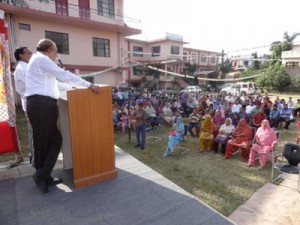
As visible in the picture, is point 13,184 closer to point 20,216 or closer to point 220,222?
point 20,216

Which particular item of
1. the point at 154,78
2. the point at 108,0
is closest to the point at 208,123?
the point at 108,0

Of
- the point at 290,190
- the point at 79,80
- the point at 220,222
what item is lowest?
the point at 290,190

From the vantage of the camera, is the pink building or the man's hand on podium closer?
the man's hand on podium

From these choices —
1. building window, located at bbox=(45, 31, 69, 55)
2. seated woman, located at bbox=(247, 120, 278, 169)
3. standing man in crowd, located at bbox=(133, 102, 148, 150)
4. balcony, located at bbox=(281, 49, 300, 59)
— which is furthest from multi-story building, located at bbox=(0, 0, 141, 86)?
balcony, located at bbox=(281, 49, 300, 59)

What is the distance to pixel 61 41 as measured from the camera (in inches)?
562

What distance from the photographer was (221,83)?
31.8 metres

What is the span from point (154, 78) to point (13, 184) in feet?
82.2

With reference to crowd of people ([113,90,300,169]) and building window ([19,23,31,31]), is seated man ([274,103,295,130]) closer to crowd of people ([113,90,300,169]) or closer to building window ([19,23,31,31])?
crowd of people ([113,90,300,169])

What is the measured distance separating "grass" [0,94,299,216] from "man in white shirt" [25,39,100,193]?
2.62 m

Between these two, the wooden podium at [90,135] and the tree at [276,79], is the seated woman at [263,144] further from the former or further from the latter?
the tree at [276,79]

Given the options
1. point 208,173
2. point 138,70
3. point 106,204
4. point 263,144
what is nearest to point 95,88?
point 106,204

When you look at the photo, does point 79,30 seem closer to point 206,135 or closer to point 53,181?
point 206,135

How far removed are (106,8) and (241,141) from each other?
592 inches

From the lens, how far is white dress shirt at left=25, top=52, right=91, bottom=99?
2.28 m
